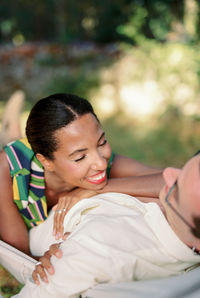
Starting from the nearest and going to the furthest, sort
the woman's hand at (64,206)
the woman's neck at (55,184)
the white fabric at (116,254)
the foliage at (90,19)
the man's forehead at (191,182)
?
the man's forehead at (191,182) < the white fabric at (116,254) < the woman's hand at (64,206) < the woman's neck at (55,184) < the foliage at (90,19)

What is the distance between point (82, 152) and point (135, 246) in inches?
21.4

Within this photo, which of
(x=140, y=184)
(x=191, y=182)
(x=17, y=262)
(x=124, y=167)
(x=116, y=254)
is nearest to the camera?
(x=191, y=182)

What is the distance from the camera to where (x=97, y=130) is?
5.66ft

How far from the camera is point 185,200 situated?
118 centimetres

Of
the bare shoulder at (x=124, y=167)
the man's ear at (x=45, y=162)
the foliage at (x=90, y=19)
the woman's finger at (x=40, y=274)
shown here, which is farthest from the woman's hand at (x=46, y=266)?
the foliage at (x=90, y=19)

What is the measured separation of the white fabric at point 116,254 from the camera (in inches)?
49.4

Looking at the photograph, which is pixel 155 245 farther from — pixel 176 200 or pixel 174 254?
pixel 176 200

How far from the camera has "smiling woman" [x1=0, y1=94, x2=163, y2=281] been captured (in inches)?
66.4

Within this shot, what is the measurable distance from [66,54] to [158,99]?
3.09 meters

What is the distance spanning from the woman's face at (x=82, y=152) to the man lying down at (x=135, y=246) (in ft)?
1.16

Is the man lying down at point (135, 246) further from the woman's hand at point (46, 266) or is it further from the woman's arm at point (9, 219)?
the woman's arm at point (9, 219)

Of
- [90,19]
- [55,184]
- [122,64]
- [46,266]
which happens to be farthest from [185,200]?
[90,19]

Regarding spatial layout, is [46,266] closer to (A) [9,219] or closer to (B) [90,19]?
(A) [9,219]

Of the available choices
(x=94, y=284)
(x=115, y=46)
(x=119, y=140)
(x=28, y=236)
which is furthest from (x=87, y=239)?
(x=115, y=46)
